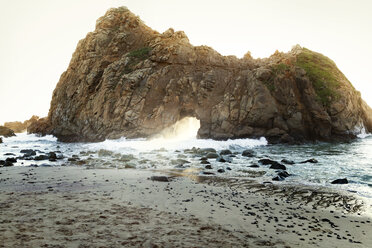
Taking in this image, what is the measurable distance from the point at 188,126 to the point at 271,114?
2163 cm

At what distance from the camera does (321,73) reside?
6275cm

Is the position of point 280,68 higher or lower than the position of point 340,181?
higher

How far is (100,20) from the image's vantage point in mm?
76000

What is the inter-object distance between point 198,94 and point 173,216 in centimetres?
4948

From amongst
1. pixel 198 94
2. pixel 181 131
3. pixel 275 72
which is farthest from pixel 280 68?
pixel 181 131

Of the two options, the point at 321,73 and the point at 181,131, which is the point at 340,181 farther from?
the point at 321,73

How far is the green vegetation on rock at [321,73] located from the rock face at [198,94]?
234mm

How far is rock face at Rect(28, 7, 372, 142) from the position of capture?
169 feet

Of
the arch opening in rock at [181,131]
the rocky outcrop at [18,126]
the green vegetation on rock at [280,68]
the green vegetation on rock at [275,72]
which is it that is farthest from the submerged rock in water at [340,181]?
the rocky outcrop at [18,126]

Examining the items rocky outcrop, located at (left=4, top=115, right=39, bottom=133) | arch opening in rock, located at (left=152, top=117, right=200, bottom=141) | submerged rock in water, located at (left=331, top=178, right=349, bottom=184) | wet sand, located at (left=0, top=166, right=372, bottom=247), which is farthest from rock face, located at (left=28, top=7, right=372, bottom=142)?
rocky outcrop, located at (left=4, top=115, right=39, bottom=133)

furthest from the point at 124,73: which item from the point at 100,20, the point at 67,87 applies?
the point at 100,20

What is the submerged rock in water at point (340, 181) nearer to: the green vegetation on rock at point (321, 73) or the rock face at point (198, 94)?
the rock face at point (198, 94)

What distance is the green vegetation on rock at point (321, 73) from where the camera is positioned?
56834 mm

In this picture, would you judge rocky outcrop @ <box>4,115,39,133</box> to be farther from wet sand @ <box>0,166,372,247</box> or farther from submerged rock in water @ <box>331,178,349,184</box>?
submerged rock in water @ <box>331,178,349,184</box>
